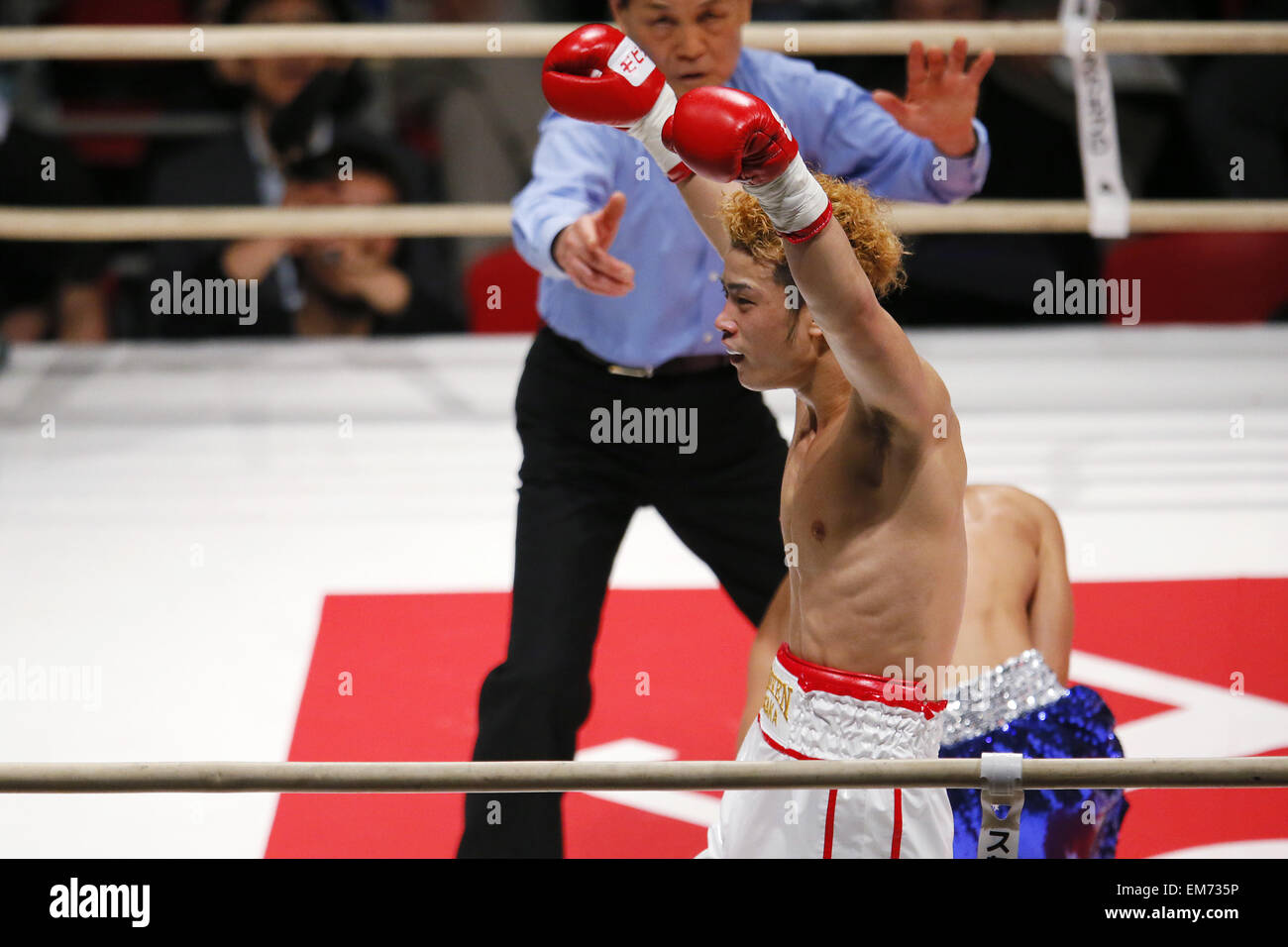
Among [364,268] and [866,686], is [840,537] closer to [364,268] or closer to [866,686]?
[866,686]

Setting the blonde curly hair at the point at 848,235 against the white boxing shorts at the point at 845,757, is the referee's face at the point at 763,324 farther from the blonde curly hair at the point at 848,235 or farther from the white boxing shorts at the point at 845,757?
the white boxing shorts at the point at 845,757

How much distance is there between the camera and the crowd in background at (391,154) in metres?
4.54

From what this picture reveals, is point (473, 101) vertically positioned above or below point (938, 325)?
above

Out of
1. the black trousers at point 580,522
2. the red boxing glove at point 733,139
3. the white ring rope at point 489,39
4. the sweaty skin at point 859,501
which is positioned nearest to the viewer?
the red boxing glove at point 733,139

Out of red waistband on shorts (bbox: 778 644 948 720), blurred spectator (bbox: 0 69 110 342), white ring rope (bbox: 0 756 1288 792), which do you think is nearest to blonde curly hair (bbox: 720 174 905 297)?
red waistband on shorts (bbox: 778 644 948 720)

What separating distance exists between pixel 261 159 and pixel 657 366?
91.4 inches

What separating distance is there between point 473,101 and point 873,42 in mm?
1741

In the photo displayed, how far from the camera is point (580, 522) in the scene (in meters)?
2.54

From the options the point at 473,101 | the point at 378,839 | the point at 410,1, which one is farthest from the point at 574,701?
the point at 410,1

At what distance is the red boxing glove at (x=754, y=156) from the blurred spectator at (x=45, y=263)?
339cm

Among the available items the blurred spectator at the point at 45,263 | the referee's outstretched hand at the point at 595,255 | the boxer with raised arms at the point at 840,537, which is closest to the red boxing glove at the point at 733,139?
the boxer with raised arms at the point at 840,537

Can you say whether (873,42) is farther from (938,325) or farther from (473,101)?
(473,101)

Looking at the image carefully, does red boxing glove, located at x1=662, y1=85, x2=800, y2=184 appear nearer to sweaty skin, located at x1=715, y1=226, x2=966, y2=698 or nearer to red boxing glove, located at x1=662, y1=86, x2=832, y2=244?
red boxing glove, located at x1=662, y1=86, x2=832, y2=244

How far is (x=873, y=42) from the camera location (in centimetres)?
384
